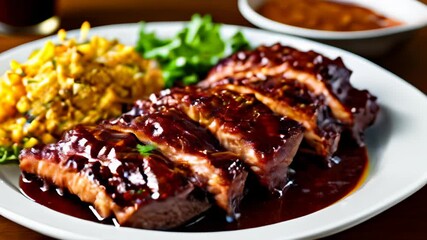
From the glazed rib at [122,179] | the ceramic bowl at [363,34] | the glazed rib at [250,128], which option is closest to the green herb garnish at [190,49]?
the ceramic bowl at [363,34]

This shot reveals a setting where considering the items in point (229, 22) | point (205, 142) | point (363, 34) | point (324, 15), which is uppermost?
point (205, 142)

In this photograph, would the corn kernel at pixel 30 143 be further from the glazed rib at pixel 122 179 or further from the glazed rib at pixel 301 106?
the glazed rib at pixel 301 106

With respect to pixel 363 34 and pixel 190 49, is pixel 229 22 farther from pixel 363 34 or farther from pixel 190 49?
pixel 363 34

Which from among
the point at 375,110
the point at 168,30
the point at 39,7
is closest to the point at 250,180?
the point at 375,110

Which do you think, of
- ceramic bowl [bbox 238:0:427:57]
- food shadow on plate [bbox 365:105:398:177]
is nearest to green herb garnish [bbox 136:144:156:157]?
food shadow on plate [bbox 365:105:398:177]

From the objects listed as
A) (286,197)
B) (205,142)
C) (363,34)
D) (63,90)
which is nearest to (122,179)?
(205,142)

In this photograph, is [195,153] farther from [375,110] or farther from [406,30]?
[406,30]

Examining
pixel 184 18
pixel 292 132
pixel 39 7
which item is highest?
pixel 292 132
